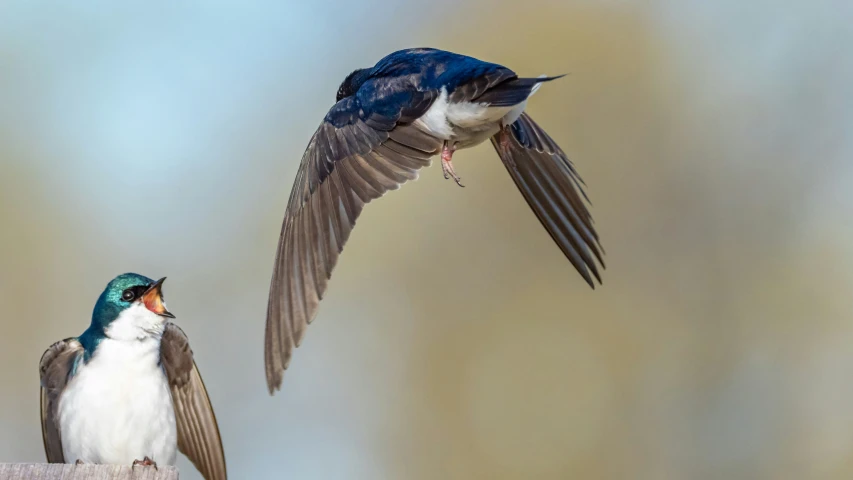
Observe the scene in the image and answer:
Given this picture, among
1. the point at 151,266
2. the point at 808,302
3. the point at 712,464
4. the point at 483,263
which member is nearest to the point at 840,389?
the point at 808,302

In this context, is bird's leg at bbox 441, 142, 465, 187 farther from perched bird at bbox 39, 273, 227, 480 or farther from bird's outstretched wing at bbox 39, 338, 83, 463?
bird's outstretched wing at bbox 39, 338, 83, 463

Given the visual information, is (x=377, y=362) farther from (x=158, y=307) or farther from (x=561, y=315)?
Result: (x=158, y=307)

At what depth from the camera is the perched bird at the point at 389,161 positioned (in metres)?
2.71

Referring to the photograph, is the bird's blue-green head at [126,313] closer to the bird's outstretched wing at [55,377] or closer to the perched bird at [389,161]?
the bird's outstretched wing at [55,377]

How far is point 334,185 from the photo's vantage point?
2.92 metres

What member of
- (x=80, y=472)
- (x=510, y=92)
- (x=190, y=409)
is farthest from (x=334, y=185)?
(x=80, y=472)

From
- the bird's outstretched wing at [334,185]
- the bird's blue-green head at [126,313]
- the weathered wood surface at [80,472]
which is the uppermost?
the bird's outstretched wing at [334,185]

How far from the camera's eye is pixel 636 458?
5680 mm

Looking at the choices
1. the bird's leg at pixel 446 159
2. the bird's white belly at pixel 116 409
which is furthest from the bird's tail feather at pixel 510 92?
the bird's white belly at pixel 116 409

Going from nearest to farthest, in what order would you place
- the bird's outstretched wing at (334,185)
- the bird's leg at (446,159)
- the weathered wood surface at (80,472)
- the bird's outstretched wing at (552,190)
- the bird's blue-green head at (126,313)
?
the weathered wood surface at (80,472) < the bird's outstretched wing at (334,185) < the bird's blue-green head at (126,313) < the bird's leg at (446,159) < the bird's outstretched wing at (552,190)

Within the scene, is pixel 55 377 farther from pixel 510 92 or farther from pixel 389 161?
pixel 510 92

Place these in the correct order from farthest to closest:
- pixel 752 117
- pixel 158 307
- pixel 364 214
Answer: pixel 752 117, pixel 364 214, pixel 158 307

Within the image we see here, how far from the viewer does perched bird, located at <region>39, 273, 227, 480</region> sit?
2746mm

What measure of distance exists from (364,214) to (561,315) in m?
1.16
